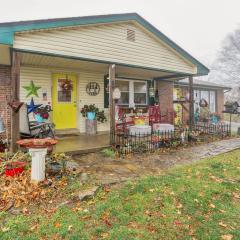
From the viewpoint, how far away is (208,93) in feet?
61.5

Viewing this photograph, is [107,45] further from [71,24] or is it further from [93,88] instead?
[93,88]

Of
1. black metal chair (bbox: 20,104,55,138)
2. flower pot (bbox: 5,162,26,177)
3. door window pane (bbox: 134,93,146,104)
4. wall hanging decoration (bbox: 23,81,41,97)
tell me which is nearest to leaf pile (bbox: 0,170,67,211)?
flower pot (bbox: 5,162,26,177)

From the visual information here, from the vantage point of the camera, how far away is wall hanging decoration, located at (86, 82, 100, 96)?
10.6m

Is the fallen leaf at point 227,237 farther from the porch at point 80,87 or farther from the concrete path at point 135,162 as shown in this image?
the porch at point 80,87

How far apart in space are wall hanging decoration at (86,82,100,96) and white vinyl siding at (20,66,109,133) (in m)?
0.13

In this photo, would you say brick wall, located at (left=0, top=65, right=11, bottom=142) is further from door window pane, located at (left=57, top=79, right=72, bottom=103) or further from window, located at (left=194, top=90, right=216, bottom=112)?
window, located at (left=194, top=90, right=216, bottom=112)

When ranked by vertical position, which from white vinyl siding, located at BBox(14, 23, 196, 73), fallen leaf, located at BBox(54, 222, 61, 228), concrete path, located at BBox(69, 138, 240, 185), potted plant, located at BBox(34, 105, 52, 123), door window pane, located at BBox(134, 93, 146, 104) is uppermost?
white vinyl siding, located at BBox(14, 23, 196, 73)

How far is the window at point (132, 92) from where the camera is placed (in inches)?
464

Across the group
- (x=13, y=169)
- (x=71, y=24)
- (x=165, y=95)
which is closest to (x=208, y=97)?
(x=165, y=95)

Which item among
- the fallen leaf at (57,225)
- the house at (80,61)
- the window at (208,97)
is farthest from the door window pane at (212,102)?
the fallen leaf at (57,225)

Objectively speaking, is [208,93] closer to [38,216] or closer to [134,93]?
[134,93]

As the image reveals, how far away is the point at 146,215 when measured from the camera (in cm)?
362

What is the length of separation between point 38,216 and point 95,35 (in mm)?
5869

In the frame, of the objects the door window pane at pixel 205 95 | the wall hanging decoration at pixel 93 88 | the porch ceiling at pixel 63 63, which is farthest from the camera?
the door window pane at pixel 205 95
